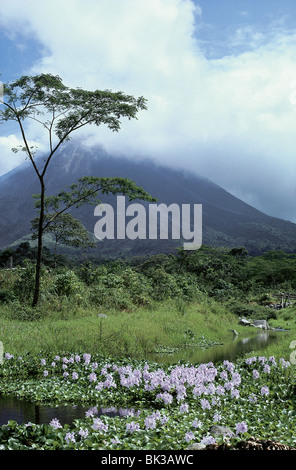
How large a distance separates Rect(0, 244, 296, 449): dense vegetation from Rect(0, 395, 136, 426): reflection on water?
291 millimetres

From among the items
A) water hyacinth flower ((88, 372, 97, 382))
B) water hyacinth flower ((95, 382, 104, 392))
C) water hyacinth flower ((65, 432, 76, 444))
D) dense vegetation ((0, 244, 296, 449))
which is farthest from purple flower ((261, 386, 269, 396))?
water hyacinth flower ((65, 432, 76, 444))

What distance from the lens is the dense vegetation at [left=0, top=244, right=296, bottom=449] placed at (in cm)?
474

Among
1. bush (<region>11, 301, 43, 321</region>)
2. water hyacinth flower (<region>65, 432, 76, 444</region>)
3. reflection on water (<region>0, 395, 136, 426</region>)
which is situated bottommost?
reflection on water (<region>0, 395, 136, 426</region>)

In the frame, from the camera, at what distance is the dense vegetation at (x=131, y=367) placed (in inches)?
187

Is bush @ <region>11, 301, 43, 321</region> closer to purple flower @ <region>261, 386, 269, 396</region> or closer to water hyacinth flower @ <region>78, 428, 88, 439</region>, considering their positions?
Answer: purple flower @ <region>261, 386, 269, 396</region>

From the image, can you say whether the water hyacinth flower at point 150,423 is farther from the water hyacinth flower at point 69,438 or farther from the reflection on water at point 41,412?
the reflection on water at point 41,412

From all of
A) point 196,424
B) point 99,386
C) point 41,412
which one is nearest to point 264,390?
point 196,424

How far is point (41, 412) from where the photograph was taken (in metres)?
6.63

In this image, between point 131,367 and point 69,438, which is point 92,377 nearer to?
point 131,367

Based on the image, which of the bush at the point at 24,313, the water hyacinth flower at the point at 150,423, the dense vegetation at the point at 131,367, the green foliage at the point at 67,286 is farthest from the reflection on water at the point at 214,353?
the water hyacinth flower at the point at 150,423

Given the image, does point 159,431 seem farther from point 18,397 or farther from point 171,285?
point 171,285
